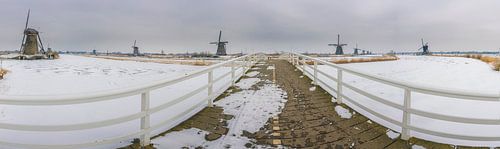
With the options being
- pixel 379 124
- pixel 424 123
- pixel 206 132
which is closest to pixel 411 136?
pixel 379 124

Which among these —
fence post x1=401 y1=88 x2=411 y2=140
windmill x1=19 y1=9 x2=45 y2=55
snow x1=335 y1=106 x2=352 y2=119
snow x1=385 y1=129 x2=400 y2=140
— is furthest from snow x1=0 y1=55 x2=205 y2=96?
windmill x1=19 y1=9 x2=45 y2=55

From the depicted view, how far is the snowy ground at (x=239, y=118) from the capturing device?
4359mm

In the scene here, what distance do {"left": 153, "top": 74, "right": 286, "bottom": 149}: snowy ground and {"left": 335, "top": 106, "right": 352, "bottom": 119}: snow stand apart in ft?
4.31

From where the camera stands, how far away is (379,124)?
5195 mm

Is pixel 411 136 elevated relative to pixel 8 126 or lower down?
lower down

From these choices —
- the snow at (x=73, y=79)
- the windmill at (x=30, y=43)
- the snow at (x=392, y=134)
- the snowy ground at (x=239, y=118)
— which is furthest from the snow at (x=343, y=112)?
the windmill at (x=30, y=43)

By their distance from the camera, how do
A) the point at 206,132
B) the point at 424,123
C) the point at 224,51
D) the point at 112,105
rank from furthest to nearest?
the point at 224,51, the point at 112,105, the point at 424,123, the point at 206,132

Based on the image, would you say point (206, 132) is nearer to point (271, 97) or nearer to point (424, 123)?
point (271, 97)

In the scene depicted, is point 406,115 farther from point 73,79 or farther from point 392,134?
point 73,79

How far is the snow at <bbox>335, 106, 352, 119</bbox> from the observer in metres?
5.86

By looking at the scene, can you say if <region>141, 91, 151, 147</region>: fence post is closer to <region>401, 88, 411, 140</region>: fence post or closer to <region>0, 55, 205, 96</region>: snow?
<region>0, 55, 205, 96</region>: snow

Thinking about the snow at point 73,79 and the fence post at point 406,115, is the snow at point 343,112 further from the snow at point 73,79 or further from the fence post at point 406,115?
the snow at point 73,79

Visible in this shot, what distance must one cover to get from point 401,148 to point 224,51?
88197mm

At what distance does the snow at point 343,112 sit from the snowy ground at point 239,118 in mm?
1314
